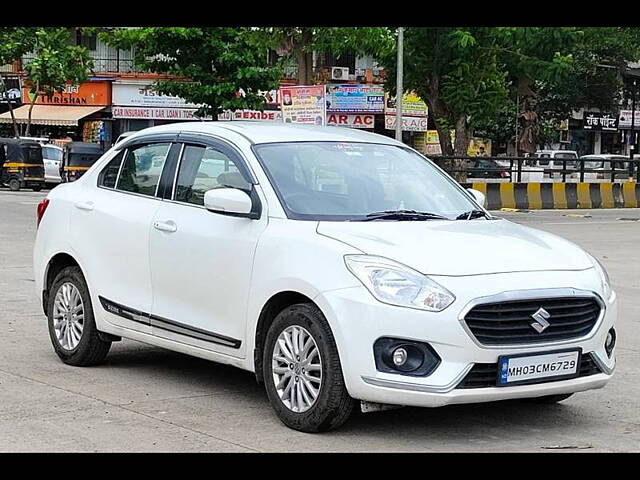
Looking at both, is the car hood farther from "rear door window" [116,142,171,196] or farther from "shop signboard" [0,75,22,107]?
"shop signboard" [0,75,22,107]

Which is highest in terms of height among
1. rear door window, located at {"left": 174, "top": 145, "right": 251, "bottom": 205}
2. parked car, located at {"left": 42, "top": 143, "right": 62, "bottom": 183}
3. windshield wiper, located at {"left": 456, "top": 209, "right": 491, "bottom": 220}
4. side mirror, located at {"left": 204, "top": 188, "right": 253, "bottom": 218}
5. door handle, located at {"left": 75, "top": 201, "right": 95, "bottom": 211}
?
rear door window, located at {"left": 174, "top": 145, "right": 251, "bottom": 205}

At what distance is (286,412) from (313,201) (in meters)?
1.28

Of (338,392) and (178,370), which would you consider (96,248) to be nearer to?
(178,370)

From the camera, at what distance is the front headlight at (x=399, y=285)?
19.7 feet

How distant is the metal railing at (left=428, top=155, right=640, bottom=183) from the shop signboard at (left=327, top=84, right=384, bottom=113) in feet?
60.5

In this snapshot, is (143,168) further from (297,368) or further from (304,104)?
(304,104)

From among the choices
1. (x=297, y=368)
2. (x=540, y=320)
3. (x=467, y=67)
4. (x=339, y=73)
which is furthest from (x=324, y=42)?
(x=540, y=320)

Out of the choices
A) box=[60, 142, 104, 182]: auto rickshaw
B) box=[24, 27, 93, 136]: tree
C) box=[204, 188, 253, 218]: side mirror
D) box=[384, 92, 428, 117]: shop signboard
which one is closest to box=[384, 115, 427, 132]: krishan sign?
box=[384, 92, 428, 117]: shop signboard

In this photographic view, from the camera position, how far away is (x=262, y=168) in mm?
7105

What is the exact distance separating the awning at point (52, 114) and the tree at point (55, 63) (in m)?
2.54

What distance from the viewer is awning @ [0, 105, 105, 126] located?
5081cm

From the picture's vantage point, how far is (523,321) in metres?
6.12

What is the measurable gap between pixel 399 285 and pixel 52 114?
155ft

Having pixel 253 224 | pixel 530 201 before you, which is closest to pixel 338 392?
A: pixel 253 224
